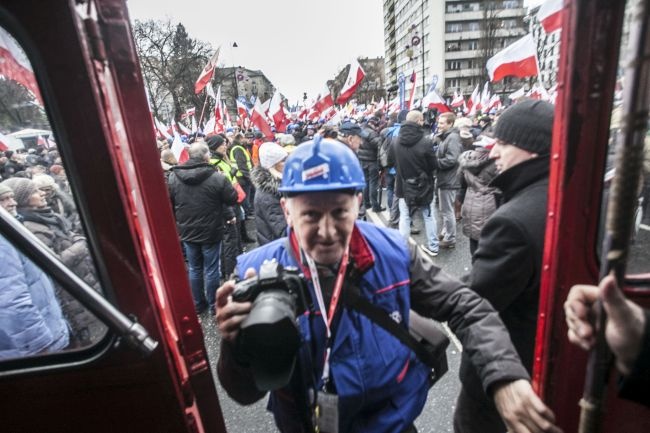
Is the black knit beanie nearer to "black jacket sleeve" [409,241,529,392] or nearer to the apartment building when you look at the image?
"black jacket sleeve" [409,241,529,392]

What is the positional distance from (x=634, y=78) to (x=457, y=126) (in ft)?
21.5

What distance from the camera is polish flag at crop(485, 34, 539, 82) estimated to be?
4656mm

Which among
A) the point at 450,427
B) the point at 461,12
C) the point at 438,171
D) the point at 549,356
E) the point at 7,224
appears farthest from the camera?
the point at 461,12

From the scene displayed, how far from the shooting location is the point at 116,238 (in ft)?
3.88

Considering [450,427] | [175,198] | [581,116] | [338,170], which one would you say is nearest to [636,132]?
[581,116]

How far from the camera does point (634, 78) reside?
641 millimetres

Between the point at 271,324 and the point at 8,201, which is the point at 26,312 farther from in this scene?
the point at 271,324

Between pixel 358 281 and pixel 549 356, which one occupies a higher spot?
pixel 358 281

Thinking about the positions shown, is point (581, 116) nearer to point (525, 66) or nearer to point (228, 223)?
point (525, 66)

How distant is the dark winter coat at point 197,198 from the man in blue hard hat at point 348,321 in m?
3.19

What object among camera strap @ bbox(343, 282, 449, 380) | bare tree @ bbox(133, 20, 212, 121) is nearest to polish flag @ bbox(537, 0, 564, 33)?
camera strap @ bbox(343, 282, 449, 380)

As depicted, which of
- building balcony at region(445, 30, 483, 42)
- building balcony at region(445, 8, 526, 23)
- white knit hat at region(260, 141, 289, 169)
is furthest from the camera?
building balcony at region(445, 30, 483, 42)

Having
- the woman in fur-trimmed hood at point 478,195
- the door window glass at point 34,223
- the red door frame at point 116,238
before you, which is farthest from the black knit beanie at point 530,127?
the door window glass at point 34,223

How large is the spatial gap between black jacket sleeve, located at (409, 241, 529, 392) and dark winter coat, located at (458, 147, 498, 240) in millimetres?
2320
